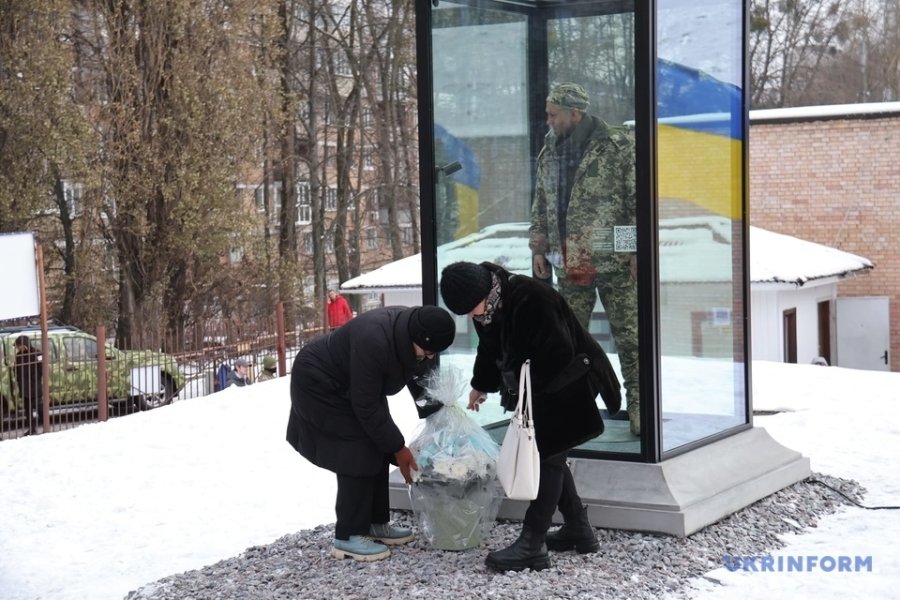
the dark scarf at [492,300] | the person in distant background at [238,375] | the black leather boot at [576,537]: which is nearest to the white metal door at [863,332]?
the person in distant background at [238,375]

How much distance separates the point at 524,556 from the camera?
5.66 meters

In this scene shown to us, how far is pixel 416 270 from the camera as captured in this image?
22.2 metres

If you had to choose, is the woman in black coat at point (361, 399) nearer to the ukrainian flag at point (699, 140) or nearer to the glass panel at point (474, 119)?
the glass panel at point (474, 119)

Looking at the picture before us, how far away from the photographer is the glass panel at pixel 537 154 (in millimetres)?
6645

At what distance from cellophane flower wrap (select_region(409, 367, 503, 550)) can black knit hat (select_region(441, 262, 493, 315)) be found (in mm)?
699

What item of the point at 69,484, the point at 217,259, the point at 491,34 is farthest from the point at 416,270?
the point at 491,34

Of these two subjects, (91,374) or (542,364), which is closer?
(542,364)

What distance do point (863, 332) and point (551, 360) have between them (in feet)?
64.8

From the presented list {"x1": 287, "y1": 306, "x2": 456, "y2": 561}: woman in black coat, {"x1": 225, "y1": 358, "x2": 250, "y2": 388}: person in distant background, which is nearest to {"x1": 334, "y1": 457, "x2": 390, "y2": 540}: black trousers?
{"x1": 287, "y1": 306, "x2": 456, "y2": 561}: woman in black coat

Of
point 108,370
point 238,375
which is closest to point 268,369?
point 238,375

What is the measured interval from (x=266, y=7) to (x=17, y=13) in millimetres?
6404

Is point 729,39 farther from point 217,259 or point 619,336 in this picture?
point 217,259

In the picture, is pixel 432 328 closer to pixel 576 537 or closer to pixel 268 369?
pixel 576 537

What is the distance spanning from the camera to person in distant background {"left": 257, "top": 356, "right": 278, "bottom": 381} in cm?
1703
